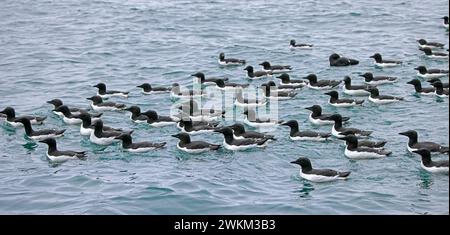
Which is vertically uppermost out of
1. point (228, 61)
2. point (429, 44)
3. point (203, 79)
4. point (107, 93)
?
point (429, 44)

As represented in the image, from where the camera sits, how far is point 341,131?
84.8ft

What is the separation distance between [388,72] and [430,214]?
16.1m

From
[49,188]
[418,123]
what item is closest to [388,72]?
[418,123]

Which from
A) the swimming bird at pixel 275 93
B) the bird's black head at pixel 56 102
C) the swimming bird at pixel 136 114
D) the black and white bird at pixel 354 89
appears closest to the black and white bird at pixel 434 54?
the black and white bird at pixel 354 89

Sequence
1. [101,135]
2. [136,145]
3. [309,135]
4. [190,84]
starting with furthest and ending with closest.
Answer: [190,84]
[101,135]
[309,135]
[136,145]

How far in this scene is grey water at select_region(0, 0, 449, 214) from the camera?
20.9 metres

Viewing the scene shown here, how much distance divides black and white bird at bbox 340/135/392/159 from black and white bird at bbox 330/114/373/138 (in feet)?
5.03

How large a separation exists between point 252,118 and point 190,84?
663 centimetres

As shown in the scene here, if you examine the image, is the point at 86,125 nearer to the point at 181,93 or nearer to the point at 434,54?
the point at 181,93

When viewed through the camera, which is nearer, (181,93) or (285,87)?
(181,93)

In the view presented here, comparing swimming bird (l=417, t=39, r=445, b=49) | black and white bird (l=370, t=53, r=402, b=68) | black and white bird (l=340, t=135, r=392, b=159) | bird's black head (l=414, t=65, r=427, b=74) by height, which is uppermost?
swimming bird (l=417, t=39, r=445, b=49)

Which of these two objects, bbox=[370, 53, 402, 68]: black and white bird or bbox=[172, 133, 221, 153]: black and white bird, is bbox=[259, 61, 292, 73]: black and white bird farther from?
bbox=[172, 133, 221, 153]: black and white bird

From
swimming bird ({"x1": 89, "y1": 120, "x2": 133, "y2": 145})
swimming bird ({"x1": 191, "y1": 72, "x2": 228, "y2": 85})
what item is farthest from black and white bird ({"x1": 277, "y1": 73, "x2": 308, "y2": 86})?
swimming bird ({"x1": 89, "y1": 120, "x2": 133, "y2": 145})

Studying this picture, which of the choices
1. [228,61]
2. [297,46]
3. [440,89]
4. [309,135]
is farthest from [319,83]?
[297,46]
